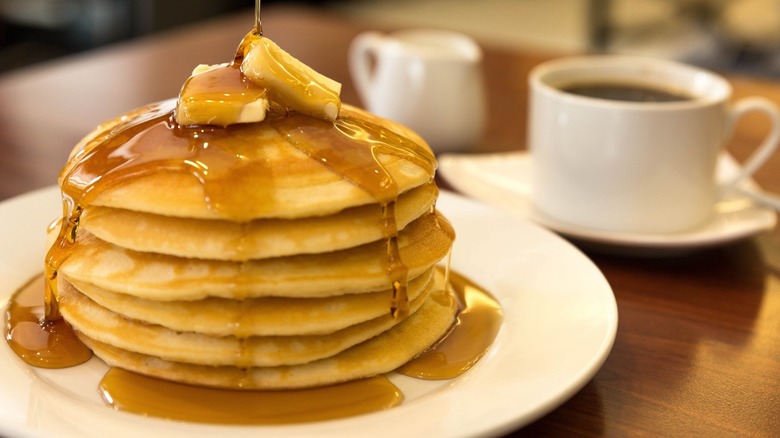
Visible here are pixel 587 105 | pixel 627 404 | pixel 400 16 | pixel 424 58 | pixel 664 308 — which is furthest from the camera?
pixel 400 16

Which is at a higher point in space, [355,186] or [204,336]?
[355,186]

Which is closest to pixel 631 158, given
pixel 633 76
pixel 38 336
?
pixel 633 76

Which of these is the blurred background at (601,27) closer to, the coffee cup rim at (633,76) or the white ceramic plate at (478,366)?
the coffee cup rim at (633,76)

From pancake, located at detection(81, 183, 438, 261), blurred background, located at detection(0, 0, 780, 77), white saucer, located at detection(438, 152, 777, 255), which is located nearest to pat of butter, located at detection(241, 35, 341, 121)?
pancake, located at detection(81, 183, 438, 261)

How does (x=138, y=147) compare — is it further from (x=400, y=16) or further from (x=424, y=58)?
(x=400, y=16)

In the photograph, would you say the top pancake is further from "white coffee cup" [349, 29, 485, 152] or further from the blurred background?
the blurred background

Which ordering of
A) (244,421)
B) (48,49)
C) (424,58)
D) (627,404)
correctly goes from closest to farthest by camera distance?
(244,421), (627,404), (424,58), (48,49)

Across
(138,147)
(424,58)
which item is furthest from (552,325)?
(424,58)

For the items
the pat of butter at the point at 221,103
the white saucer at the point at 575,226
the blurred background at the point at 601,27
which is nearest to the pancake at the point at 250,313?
the pat of butter at the point at 221,103
